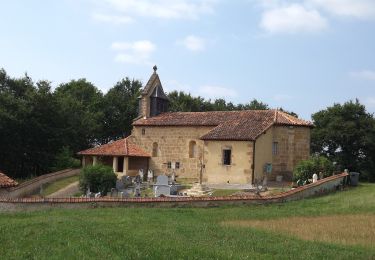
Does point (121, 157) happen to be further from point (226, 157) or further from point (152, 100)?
point (226, 157)

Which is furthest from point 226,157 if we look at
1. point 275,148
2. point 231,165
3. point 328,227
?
point 328,227

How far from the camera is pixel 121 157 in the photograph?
45.7 m

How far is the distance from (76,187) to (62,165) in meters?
10.5

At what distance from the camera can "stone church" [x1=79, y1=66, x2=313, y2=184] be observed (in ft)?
127

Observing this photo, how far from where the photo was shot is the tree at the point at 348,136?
54.4 m

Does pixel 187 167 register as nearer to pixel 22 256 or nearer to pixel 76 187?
pixel 76 187

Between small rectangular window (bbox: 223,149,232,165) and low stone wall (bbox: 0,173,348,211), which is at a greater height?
small rectangular window (bbox: 223,149,232,165)

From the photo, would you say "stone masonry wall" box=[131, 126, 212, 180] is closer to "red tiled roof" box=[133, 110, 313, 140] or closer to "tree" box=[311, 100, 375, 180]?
"red tiled roof" box=[133, 110, 313, 140]

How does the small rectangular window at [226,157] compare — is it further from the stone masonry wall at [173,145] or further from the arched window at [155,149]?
the arched window at [155,149]

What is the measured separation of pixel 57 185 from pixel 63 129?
1338 cm

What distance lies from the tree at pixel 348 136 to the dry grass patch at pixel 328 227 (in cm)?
3359

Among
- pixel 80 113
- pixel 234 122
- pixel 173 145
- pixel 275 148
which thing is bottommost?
pixel 275 148

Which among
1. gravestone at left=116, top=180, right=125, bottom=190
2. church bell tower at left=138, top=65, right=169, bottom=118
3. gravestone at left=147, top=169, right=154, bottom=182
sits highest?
church bell tower at left=138, top=65, right=169, bottom=118

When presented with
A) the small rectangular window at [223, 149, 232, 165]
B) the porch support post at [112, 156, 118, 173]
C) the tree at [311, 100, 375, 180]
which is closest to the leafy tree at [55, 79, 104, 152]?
the porch support post at [112, 156, 118, 173]
